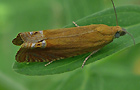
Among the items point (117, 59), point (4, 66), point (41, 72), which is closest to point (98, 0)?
point (117, 59)

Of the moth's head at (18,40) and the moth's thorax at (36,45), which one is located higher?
the moth's head at (18,40)

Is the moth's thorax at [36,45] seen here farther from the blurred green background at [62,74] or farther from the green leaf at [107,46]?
the blurred green background at [62,74]

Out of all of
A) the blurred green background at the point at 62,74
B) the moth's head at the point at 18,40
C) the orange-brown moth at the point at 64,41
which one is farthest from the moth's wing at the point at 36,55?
the blurred green background at the point at 62,74

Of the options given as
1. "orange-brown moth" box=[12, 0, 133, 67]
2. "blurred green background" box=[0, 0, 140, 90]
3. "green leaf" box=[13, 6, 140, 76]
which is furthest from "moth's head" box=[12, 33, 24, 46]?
"blurred green background" box=[0, 0, 140, 90]

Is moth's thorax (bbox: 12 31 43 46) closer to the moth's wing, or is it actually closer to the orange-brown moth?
the orange-brown moth

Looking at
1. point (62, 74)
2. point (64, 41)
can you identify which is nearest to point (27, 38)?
point (64, 41)

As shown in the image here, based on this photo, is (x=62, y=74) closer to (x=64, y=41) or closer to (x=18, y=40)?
(x=64, y=41)
